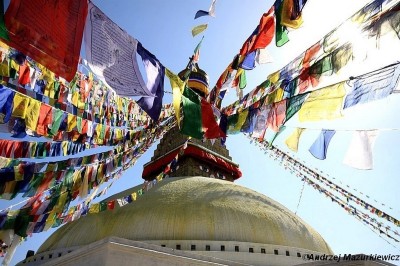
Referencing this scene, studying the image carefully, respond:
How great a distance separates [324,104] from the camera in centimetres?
588

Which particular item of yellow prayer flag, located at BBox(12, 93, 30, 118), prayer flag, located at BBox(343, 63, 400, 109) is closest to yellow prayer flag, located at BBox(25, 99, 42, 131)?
yellow prayer flag, located at BBox(12, 93, 30, 118)

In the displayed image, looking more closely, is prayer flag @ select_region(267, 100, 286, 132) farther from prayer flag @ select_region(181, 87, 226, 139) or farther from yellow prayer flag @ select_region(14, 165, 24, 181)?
yellow prayer flag @ select_region(14, 165, 24, 181)

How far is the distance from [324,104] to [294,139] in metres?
1.74

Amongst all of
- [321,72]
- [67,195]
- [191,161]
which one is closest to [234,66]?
[321,72]

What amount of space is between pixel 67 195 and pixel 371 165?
5.83 metres

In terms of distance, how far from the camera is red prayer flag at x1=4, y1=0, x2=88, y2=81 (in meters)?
4.18

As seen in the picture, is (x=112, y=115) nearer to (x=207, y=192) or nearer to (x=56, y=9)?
(x=207, y=192)

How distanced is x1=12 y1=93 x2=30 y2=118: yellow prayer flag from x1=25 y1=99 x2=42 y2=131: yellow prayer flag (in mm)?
63

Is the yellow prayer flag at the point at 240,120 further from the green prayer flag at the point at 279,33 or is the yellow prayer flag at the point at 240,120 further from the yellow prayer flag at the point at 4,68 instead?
the yellow prayer flag at the point at 4,68

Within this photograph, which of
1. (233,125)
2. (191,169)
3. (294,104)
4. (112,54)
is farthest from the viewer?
(191,169)

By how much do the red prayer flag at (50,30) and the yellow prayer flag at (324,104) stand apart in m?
3.60

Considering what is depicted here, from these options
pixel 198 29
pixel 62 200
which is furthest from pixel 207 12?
pixel 62 200

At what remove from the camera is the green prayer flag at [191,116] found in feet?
20.1

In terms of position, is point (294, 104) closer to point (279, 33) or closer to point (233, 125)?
point (279, 33)
